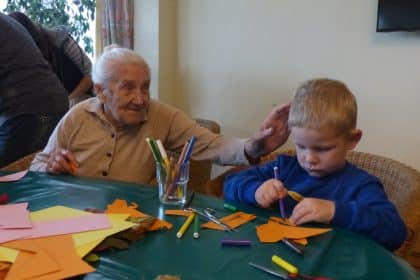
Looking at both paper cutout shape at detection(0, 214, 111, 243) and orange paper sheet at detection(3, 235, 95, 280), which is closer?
orange paper sheet at detection(3, 235, 95, 280)

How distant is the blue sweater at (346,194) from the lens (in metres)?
0.99

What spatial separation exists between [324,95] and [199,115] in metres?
1.87

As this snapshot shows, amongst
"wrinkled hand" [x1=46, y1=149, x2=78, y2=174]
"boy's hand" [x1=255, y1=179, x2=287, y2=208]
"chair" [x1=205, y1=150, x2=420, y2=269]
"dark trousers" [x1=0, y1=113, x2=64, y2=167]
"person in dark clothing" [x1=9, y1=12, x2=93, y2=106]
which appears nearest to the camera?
"boy's hand" [x1=255, y1=179, x2=287, y2=208]

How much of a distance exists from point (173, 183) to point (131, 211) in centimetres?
15

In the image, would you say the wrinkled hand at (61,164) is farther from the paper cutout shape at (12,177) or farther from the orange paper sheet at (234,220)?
the orange paper sheet at (234,220)

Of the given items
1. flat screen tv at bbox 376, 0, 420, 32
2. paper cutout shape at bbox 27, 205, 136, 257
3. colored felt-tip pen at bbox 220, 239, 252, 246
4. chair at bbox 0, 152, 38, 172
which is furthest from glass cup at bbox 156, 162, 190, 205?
flat screen tv at bbox 376, 0, 420, 32

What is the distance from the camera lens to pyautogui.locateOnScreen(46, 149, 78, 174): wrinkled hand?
1409 mm

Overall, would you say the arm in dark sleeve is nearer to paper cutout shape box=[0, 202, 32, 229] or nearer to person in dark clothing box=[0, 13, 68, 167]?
paper cutout shape box=[0, 202, 32, 229]

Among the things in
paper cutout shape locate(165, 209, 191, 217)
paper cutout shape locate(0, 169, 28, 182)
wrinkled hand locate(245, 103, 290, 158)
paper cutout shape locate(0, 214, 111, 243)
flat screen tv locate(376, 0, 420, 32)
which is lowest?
paper cutout shape locate(0, 169, 28, 182)

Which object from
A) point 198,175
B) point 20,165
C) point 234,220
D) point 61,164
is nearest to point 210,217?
point 234,220

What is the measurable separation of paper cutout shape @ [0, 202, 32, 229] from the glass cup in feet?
1.06

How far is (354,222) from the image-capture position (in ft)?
3.24

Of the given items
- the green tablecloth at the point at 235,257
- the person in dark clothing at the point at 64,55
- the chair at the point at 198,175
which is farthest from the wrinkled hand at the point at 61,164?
the person in dark clothing at the point at 64,55

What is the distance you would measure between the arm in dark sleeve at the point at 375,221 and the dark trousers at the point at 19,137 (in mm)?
1523
